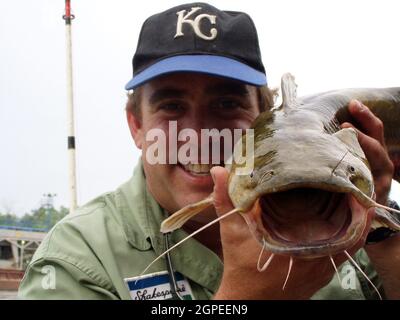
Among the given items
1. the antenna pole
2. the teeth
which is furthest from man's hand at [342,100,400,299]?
the antenna pole

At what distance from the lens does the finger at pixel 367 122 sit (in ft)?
7.27

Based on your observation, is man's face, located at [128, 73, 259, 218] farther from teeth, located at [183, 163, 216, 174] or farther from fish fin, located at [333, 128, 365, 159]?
fish fin, located at [333, 128, 365, 159]

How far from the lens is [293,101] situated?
2234 millimetres

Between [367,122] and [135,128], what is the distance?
50.3 inches

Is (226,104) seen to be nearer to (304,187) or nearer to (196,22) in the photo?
(196,22)

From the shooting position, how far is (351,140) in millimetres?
1855

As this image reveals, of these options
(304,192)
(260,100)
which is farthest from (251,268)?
(260,100)

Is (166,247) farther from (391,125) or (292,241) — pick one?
(391,125)

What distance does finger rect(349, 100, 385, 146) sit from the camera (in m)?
2.22

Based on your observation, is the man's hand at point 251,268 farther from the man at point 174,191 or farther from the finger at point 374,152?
the finger at point 374,152

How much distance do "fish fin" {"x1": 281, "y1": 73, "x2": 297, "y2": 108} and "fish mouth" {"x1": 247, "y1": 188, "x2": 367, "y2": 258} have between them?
2.42ft

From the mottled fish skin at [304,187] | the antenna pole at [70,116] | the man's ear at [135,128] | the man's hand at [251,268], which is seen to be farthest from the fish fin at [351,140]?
the antenna pole at [70,116]
